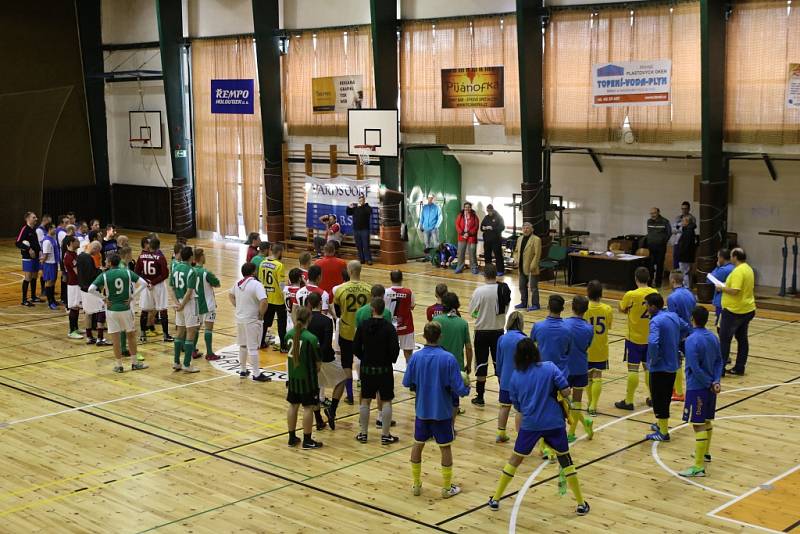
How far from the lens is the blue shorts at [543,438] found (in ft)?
28.0

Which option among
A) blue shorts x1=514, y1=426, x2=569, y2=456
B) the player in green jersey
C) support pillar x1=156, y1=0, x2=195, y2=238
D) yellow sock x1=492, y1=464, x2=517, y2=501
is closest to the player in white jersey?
the player in green jersey

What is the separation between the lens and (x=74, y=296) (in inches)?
656

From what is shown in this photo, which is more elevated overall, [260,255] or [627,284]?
[260,255]

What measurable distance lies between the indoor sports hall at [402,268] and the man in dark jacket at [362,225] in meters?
0.07

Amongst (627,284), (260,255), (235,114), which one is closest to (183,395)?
(260,255)

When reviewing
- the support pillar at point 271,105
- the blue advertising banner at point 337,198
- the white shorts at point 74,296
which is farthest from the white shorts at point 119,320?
the support pillar at point 271,105

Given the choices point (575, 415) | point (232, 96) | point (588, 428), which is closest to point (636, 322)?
point (588, 428)

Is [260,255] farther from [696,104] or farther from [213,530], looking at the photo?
[696,104]

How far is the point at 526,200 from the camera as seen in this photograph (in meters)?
22.6

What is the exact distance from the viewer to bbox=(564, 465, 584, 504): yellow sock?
8.73 meters

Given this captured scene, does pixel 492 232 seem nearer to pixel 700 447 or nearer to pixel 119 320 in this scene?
pixel 119 320

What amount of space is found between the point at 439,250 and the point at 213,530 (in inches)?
644

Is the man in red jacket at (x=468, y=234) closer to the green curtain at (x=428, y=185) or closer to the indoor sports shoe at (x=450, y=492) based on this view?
the green curtain at (x=428, y=185)

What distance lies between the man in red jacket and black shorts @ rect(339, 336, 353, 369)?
1180 centimetres
